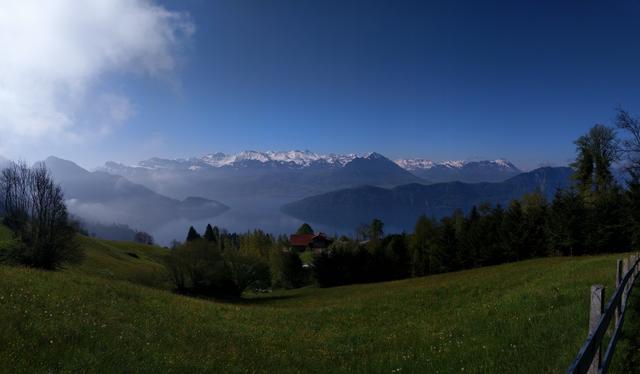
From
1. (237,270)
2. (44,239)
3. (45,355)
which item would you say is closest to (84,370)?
(45,355)

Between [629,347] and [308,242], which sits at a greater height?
[629,347]

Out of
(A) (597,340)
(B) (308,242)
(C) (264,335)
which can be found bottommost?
(B) (308,242)

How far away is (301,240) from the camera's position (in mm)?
189000

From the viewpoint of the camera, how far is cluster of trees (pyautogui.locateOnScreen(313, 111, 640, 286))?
167ft

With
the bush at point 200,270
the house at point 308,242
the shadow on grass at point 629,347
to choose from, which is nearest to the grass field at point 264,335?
the shadow on grass at point 629,347

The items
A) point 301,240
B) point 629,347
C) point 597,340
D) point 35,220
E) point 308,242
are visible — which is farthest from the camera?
point 301,240

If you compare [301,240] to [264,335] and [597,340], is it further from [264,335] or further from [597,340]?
[597,340]

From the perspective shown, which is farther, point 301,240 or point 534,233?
point 301,240

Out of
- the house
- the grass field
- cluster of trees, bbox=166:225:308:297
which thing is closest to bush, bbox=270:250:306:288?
cluster of trees, bbox=166:225:308:297

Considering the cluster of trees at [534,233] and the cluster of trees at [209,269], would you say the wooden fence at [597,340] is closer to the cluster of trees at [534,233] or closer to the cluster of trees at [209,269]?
the cluster of trees at [534,233]

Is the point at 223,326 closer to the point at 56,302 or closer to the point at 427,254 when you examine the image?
the point at 56,302

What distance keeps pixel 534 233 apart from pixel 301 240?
441 ft

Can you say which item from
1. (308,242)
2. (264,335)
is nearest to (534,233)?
(264,335)

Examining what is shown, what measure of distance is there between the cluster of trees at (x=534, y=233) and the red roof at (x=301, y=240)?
94.7m
